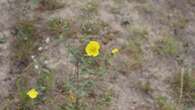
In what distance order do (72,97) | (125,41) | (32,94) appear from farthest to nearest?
(125,41), (72,97), (32,94)

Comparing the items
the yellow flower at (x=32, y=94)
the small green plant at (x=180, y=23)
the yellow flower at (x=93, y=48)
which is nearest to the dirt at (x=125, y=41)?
the small green plant at (x=180, y=23)

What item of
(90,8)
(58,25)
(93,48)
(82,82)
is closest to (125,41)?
(90,8)

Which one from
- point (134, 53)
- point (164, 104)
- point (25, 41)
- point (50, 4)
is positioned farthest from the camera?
point (50, 4)

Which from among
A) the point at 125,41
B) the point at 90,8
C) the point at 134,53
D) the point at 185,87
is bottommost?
the point at 185,87

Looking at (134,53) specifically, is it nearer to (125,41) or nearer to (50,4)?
(125,41)

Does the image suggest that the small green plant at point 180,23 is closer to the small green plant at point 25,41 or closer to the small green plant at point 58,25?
the small green plant at point 58,25

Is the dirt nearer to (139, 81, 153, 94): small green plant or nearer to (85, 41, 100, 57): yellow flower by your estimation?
(139, 81, 153, 94): small green plant

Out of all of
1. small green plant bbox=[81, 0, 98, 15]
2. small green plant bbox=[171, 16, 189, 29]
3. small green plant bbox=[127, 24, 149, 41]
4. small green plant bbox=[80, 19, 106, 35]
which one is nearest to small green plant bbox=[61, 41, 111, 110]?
small green plant bbox=[80, 19, 106, 35]

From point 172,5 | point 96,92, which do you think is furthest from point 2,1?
point 172,5
